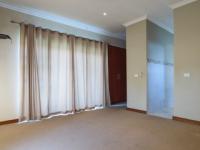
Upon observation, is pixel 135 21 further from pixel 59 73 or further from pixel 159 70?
pixel 59 73

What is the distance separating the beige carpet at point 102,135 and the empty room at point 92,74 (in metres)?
0.02

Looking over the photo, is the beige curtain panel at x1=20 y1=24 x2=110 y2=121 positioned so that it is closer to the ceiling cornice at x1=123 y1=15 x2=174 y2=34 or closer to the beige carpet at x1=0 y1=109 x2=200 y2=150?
the beige carpet at x1=0 y1=109 x2=200 y2=150

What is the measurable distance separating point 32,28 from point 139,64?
3.25 metres

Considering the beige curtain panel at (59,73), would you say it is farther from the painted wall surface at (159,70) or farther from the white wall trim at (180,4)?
the white wall trim at (180,4)

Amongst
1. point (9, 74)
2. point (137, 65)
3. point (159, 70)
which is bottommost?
point (9, 74)

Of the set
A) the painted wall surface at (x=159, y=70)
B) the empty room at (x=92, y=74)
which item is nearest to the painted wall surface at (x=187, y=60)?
the empty room at (x=92, y=74)

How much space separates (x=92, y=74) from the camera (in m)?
5.34

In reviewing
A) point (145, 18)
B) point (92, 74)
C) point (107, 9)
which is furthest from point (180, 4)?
point (92, 74)

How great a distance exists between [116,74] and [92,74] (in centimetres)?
128

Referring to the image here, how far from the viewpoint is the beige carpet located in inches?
97.0

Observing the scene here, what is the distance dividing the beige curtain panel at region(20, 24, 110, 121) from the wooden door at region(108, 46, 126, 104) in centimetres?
34

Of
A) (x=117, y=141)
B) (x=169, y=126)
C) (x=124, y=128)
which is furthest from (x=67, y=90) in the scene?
(x=169, y=126)

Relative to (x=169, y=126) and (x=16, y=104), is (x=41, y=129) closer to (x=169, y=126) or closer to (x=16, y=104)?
(x=16, y=104)

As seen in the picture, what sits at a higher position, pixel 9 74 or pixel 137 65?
pixel 137 65
